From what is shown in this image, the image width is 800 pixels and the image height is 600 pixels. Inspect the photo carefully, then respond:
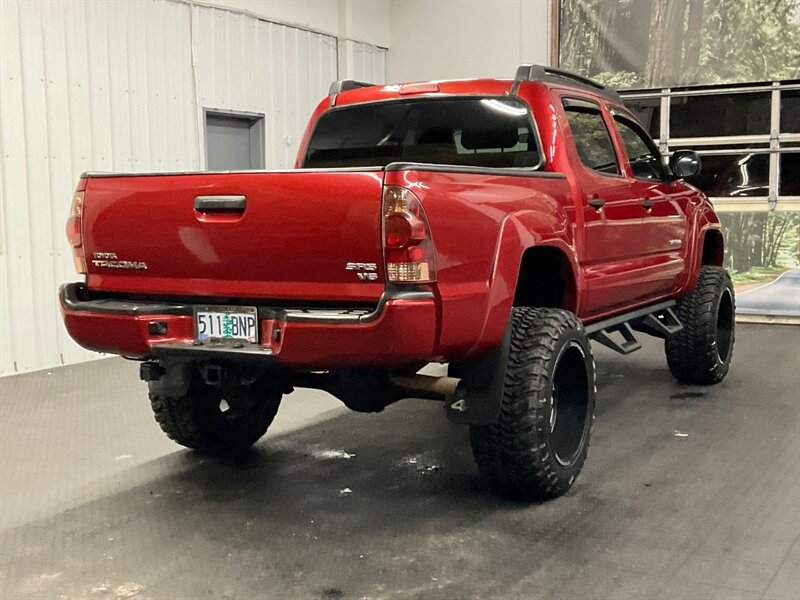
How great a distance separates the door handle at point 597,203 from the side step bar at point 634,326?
23.7 inches

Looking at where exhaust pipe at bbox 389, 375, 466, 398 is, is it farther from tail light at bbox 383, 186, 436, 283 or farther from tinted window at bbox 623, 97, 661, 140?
tinted window at bbox 623, 97, 661, 140

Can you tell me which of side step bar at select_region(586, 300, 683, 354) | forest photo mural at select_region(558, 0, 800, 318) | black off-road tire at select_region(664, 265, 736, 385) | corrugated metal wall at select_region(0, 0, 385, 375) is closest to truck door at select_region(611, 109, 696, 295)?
side step bar at select_region(586, 300, 683, 354)

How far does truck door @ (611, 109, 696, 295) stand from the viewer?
456 cm

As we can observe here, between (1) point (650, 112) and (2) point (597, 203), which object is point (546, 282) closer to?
(2) point (597, 203)

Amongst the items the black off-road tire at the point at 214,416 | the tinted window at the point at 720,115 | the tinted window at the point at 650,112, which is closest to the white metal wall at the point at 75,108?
the black off-road tire at the point at 214,416

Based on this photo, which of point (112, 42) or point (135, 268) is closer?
point (135, 268)

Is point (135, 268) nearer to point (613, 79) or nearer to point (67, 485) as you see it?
point (67, 485)

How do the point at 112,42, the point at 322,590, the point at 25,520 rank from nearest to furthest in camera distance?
the point at 322,590 → the point at 25,520 → the point at 112,42

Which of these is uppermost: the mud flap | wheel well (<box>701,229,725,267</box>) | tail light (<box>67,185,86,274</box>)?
tail light (<box>67,185,86,274</box>)

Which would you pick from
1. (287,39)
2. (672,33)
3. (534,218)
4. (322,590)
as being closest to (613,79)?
(672,33)

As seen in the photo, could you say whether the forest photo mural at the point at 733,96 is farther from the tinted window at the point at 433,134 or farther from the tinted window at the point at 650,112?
the tinted window at the point at 433,134

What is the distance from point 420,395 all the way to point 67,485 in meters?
1.77

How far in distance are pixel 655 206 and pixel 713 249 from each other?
1656 mm

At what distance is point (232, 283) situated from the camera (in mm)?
2957
